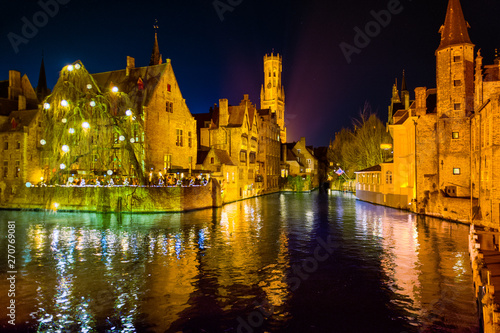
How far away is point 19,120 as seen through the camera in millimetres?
48656

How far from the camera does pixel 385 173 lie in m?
45.8

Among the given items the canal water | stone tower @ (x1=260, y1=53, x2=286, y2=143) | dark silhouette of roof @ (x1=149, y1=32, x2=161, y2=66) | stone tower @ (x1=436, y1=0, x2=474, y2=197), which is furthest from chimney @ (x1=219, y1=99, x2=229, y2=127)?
stone tower @ (x1=260, y1=53, x2=286, y2=143)

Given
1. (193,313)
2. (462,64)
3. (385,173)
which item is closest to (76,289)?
(193,313)

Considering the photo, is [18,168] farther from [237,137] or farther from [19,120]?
[237,137]

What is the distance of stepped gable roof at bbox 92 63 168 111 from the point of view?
145 ft

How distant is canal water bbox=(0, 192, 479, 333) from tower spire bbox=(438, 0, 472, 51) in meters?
19.0

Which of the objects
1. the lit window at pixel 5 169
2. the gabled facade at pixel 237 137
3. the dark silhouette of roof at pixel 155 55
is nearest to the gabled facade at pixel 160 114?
the gabled facade at pixel 237 137

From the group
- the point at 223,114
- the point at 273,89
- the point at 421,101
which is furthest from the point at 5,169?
the point at 273,89

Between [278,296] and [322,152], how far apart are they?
123982mm

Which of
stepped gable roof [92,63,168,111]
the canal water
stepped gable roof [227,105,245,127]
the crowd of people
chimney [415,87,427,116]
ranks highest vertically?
stepped gable roof [92,63,168,111]

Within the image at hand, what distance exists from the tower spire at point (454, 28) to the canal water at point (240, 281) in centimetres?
1895

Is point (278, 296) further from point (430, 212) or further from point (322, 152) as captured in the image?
point (322, 152)

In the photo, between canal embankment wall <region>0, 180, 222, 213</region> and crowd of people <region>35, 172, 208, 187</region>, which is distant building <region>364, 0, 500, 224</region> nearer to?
canal embankment wall <region>0, 180, 222, 213</region>

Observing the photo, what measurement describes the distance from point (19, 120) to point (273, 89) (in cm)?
10483
